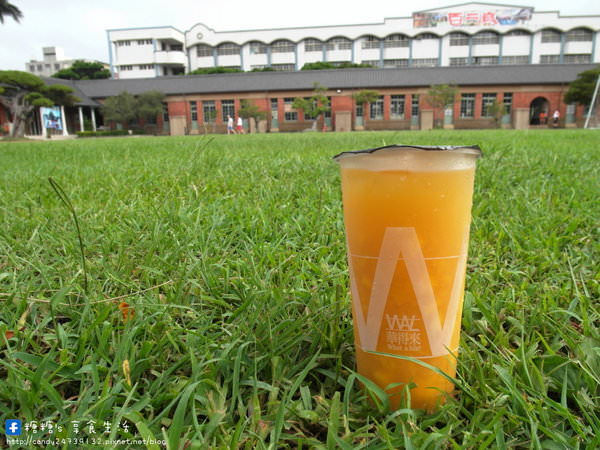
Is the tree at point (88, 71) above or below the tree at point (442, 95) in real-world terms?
above

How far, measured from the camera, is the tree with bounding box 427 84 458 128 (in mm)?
28141

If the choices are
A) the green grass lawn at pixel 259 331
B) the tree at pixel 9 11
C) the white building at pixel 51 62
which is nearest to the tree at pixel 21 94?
the tree at pixel 9 11

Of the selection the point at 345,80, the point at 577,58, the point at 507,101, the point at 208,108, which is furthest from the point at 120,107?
the point at 577,58

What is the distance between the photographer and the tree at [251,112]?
3011cm

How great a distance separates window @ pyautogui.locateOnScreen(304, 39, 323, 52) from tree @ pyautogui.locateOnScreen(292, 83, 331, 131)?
48.3 ft

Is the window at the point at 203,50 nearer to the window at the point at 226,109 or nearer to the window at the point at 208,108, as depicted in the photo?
the window at the point at 208,108

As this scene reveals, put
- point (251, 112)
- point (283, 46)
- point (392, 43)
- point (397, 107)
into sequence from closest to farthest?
point (251, 112) < point (397, 107) < point (392, 43) < point (283, 46)

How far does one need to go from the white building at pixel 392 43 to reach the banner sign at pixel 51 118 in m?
19.0

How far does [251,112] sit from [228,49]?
62.2ft

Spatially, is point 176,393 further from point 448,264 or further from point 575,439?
point 575,439

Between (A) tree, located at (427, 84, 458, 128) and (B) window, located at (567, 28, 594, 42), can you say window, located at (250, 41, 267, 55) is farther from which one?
(B) window, located at (567, 28, 594, 42)

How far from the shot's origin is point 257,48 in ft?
146

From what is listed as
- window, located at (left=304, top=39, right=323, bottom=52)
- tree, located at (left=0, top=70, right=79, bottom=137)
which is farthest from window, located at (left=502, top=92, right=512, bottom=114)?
tree, located at (left=0, top=70, right=79, bottom=137)

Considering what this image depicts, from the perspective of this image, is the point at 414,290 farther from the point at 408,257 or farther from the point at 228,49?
the point at 228,49
